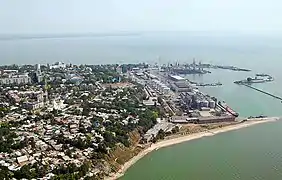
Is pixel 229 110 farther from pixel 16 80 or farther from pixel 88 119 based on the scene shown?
pixel 16 80

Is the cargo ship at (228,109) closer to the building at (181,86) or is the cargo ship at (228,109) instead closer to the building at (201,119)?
the building at (201,119)

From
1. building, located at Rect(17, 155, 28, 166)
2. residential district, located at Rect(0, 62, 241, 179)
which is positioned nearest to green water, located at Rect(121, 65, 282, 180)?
residential district, located at Rect(0, 62, 241, 179)

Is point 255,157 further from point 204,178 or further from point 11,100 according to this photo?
point 11,100

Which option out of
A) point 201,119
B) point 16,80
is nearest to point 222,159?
point 201,119

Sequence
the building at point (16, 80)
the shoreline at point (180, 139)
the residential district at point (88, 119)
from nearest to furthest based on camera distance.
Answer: the residential district at point (88, 119)
the shoreline at point (180, 139)
the building at point (16, 80)

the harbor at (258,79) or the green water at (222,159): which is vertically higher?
the harbor at (258,79)

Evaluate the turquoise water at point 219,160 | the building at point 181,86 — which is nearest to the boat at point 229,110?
the turquoise water at point 219,160

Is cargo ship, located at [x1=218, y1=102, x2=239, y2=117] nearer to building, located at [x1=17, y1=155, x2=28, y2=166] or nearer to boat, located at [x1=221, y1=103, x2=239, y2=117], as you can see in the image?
boat, located at [x1=221, y1=103, x2=239, y2=117]

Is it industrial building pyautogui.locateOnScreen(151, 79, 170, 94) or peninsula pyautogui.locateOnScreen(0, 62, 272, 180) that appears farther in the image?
industrial building pyautogui.locateOnScreen(151, 79, 170, 94)
